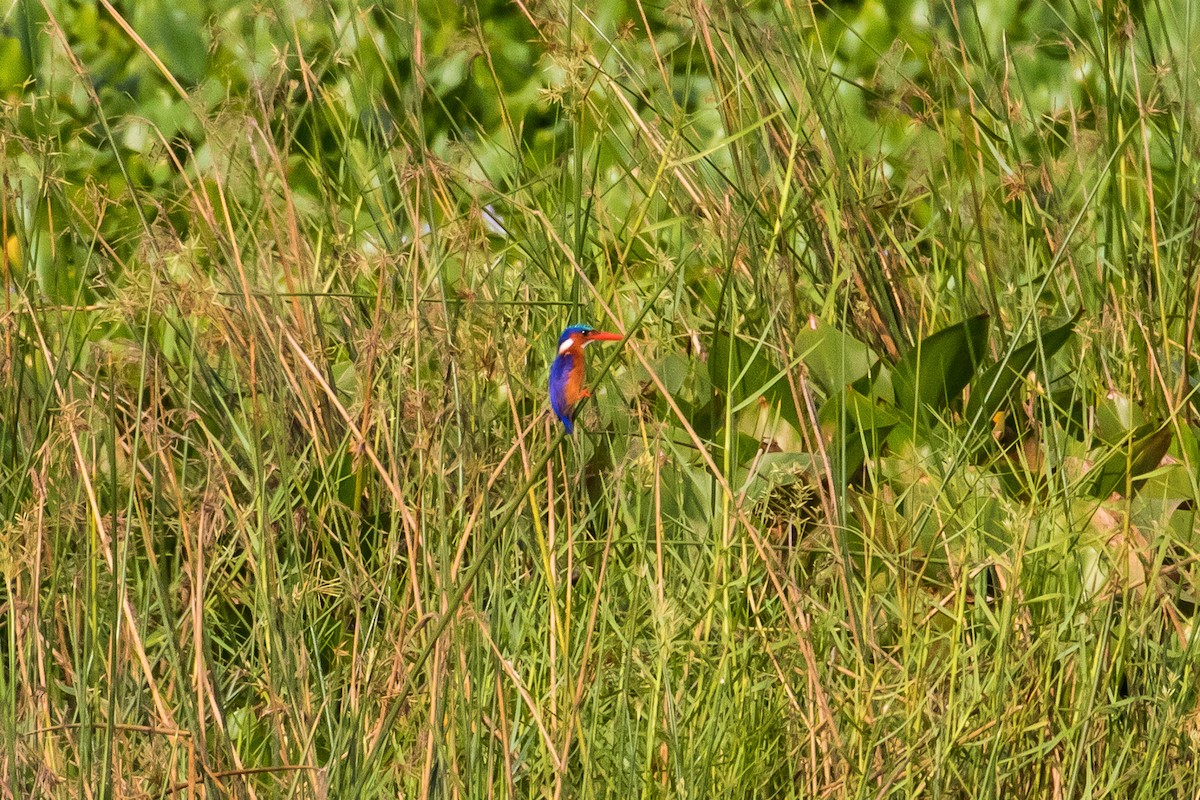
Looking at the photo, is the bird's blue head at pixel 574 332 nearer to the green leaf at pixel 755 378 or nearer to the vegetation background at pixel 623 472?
the vegetation background at pixel 623 472

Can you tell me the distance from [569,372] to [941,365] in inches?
25.4

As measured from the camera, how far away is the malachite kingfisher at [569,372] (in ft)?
6.26

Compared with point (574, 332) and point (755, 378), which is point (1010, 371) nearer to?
point (755, 378)

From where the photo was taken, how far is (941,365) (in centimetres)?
227

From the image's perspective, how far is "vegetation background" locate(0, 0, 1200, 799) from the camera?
153 cm

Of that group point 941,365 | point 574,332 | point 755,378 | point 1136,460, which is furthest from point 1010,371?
point 574,332

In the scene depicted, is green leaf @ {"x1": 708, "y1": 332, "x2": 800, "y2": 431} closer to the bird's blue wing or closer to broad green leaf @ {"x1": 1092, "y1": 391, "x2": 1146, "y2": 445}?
the bird's blue wing

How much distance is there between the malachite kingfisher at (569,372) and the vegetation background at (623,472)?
0.23ft

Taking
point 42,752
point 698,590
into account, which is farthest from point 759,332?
point 42,752

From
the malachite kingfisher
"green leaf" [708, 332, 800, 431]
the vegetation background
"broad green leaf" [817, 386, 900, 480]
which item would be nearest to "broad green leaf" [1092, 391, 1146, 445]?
the vegetation background

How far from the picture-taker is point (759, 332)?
8.10 feet

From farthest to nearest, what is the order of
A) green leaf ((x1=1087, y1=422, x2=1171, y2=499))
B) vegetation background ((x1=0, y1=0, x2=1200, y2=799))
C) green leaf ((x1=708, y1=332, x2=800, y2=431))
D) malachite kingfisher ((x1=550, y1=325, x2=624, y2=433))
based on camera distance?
green leaf ((x1=708, y1=332, x2=800, y2=431)) → green leaf ((x1=1087, y1=422, x2=1171, y2=499)) → malachite kingfisher ((x1=550, y1=325, x2=624, y2=433)) → vegetation background ((x1=0, y1=0, x2=1200, y2=799))

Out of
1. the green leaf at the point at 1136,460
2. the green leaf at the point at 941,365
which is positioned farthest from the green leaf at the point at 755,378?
the green leaf at the point at 1136,460

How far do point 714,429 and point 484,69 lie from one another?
62.2 inches
